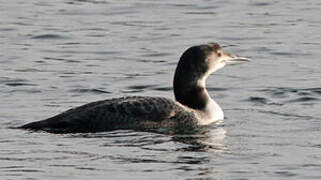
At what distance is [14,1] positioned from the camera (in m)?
25.2

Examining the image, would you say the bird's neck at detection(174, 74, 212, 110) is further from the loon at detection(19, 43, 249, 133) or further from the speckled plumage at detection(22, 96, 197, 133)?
the speckled plumage at detection(22, 96, 197, 133)

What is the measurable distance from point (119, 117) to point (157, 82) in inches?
140

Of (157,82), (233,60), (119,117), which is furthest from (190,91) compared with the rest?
(157,82)

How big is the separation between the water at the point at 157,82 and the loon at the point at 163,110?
0.18m

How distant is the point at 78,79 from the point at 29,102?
1.80 metres

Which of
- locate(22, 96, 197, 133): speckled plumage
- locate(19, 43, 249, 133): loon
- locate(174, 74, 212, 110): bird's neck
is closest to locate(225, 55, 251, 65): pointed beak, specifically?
locate(19, 43, 249, 133): loon

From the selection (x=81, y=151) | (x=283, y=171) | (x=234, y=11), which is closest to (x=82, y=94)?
(x=81, y=151)

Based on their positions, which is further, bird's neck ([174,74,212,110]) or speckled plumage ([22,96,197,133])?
bird's neck ([174,74,212,110])

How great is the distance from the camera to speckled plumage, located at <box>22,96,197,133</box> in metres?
14.6

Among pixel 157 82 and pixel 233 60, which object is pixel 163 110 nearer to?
pixel 233 60

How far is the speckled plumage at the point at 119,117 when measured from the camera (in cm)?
1460

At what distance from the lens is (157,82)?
1825 centimetres

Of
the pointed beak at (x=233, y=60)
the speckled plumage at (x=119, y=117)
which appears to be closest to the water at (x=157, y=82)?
the speckled plumage at (x=119, y=117)

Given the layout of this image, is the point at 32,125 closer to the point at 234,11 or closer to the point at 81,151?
the point at 81,151
